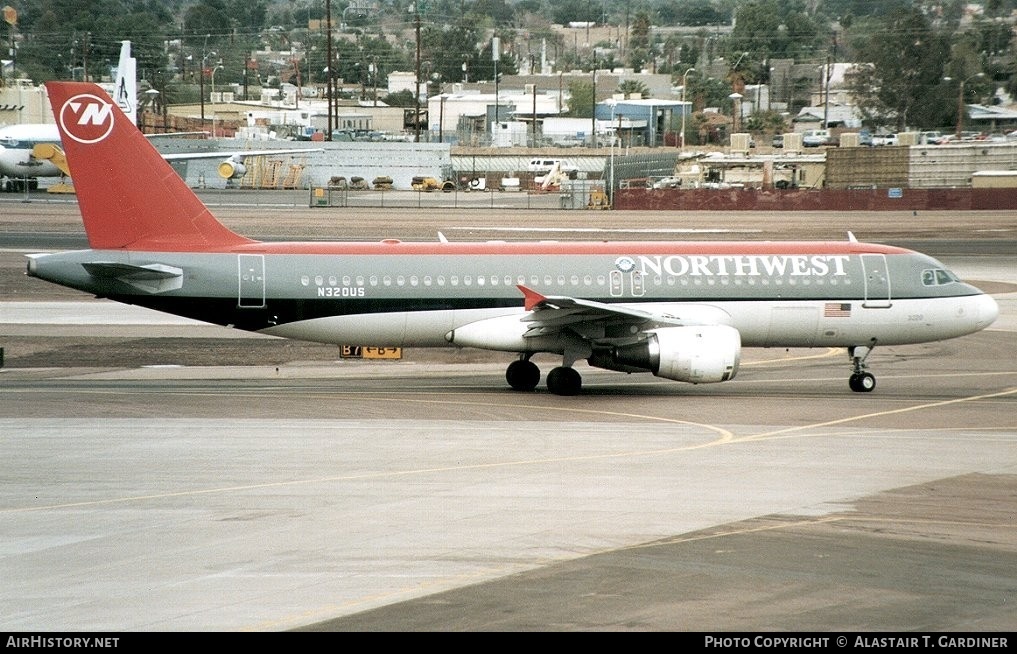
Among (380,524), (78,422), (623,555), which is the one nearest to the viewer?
(623,555)

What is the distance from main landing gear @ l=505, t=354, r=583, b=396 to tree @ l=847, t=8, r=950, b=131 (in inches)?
5591

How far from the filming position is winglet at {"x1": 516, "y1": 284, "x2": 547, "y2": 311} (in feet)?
101

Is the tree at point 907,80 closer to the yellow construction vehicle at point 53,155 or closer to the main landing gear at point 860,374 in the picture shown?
the yellow construction vehicle at point 53,155

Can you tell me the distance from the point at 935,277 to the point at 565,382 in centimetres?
1045

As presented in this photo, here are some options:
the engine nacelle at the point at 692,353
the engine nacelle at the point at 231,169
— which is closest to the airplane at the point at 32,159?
the engine nacelle at the point at 231,169

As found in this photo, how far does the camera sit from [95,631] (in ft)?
44.5

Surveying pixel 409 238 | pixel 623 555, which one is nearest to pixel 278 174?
pixel 409 238

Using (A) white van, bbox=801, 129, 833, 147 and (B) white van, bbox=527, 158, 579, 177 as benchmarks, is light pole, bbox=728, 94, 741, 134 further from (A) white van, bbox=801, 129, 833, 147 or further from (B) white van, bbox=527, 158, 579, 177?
(B) white van, bbox=527, 158, 579, 177

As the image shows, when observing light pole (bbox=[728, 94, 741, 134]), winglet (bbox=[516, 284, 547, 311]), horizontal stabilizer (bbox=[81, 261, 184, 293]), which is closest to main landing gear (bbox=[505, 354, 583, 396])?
winglet (bbox=[516, 284, 547, 311])

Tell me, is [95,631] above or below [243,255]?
below

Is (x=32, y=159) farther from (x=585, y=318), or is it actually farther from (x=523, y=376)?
(x=585, y=318)
